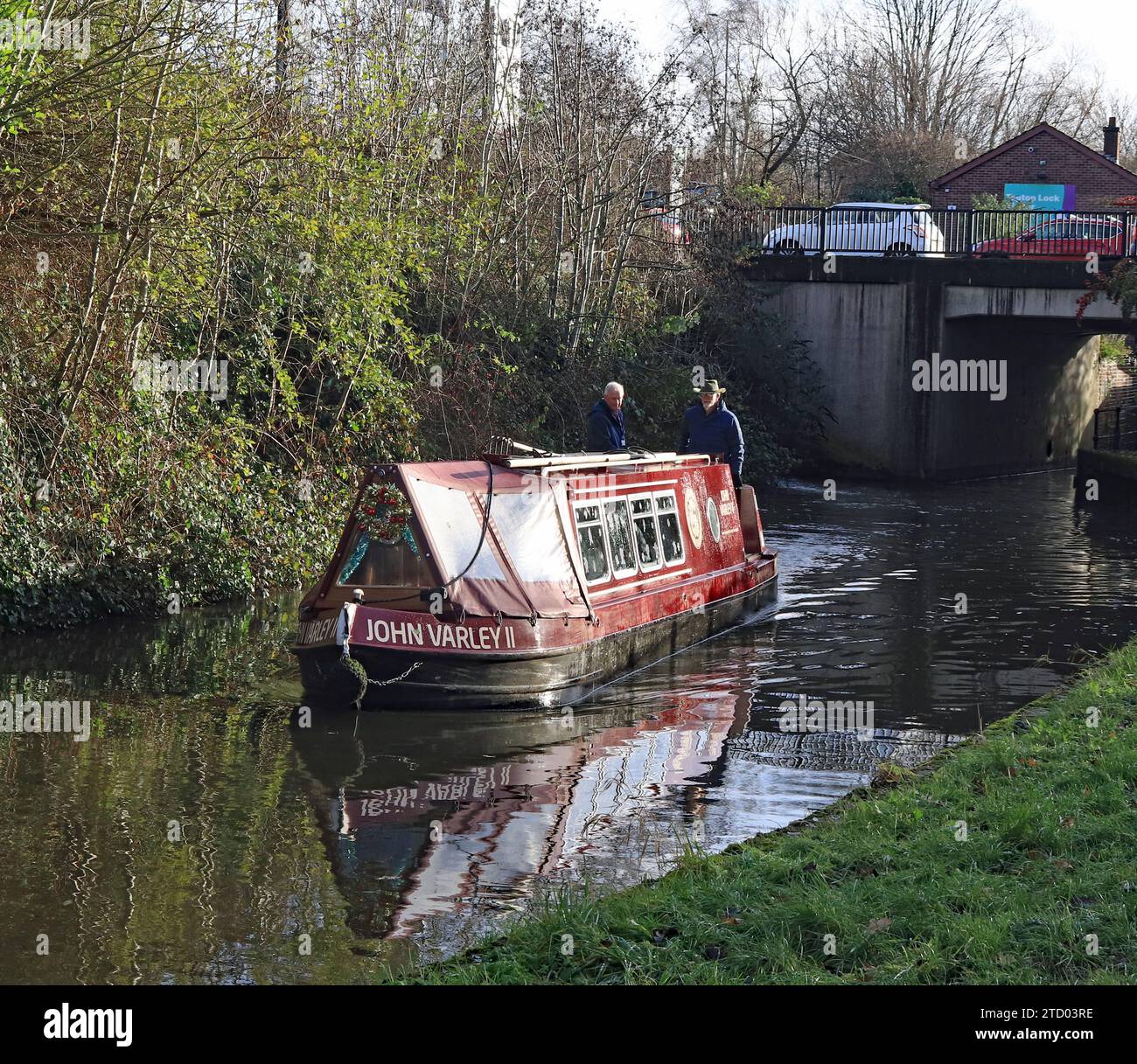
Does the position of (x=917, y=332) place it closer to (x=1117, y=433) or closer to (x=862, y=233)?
(x=862, y=233)

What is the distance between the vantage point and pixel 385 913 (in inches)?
269

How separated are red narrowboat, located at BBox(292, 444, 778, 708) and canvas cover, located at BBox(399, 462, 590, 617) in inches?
0.4

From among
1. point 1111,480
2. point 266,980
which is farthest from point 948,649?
point 1111,480

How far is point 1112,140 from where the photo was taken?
50.1m

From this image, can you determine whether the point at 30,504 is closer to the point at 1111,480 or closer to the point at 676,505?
the point at 676,505

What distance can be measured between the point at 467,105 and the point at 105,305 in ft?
29.5

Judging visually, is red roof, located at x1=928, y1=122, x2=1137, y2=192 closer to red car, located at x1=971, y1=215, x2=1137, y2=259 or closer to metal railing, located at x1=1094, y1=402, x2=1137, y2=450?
metal railing, located at x1=1094, y1=402, x2=1137, y2=450

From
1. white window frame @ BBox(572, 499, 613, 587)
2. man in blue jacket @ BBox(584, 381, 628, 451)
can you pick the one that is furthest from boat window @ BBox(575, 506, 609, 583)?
man in blue jacket @ BBox(584, 381, 628, 451)

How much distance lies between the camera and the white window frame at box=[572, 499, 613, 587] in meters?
12.2

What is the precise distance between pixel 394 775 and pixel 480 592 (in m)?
1.89

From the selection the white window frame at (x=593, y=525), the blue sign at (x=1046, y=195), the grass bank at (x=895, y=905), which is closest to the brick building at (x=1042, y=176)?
the blue sign at (x=1046, y=195)

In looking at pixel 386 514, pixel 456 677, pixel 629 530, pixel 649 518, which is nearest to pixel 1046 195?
pixel 649 518

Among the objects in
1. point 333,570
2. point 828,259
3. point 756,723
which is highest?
point 828,259
